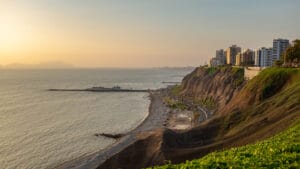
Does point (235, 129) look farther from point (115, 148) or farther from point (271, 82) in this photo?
point (115, 148)

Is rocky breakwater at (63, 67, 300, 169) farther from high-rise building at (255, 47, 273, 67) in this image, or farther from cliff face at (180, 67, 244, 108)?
high-rise building at (255, 47, 273, 67)

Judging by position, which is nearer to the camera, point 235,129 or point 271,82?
point 235,129

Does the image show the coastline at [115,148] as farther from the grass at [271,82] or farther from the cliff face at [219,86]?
the grass at [271,82]

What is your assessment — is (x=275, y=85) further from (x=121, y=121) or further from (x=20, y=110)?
(x=20, y=110)

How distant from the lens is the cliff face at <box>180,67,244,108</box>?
327ft

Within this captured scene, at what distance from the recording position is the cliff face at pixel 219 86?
99775 millimetres

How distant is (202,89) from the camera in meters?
132

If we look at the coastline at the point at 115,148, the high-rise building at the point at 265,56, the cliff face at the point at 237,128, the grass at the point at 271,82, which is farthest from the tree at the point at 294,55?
the high-rise building at the point at 265,56

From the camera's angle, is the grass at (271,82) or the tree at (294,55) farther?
the tree at (294,55)

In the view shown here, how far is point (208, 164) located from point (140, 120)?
79.8 metres

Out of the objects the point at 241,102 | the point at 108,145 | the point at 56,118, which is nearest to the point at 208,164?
the point at 241,102

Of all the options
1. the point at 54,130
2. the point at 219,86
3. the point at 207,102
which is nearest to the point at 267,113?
the point at 54,130

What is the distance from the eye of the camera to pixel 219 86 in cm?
11488

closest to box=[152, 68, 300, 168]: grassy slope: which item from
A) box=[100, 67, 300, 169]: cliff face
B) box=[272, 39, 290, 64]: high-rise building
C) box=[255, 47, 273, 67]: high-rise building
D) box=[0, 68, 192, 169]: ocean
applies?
box=[100, 67, 300, 169]: cliff face
